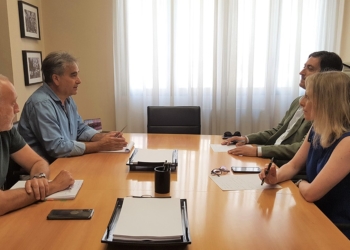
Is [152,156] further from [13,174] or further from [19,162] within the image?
[13,174]

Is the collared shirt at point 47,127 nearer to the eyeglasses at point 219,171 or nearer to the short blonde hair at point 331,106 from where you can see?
the eyeglasses at point 219,171

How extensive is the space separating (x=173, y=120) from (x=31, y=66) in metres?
1.52

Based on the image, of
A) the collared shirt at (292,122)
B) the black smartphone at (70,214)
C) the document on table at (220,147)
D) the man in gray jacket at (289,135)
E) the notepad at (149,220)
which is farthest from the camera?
the collared shirt at (292,122)

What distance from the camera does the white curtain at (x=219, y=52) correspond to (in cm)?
351

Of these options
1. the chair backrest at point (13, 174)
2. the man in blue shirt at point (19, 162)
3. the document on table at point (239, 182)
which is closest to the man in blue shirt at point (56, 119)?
the chair backrest at point (13, 174)

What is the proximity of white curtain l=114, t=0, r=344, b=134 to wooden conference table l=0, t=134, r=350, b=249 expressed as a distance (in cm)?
183

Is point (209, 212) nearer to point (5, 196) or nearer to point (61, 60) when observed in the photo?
point (5, 196)

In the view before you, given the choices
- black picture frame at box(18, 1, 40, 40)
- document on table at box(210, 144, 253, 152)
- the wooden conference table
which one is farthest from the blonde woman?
black picture frame at box(18, 1, 40, 40)

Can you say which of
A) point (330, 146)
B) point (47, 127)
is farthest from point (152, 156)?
point (330, 146)

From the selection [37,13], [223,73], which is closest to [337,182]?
[223,73]

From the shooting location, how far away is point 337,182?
1438 millimetres

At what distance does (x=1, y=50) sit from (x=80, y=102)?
109 centimetres

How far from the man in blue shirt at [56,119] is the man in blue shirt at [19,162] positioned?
291mm

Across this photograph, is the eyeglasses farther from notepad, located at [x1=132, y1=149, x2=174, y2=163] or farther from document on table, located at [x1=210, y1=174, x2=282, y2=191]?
notepad, located at [x1=132, y1=149, x2=174, y2=163]
